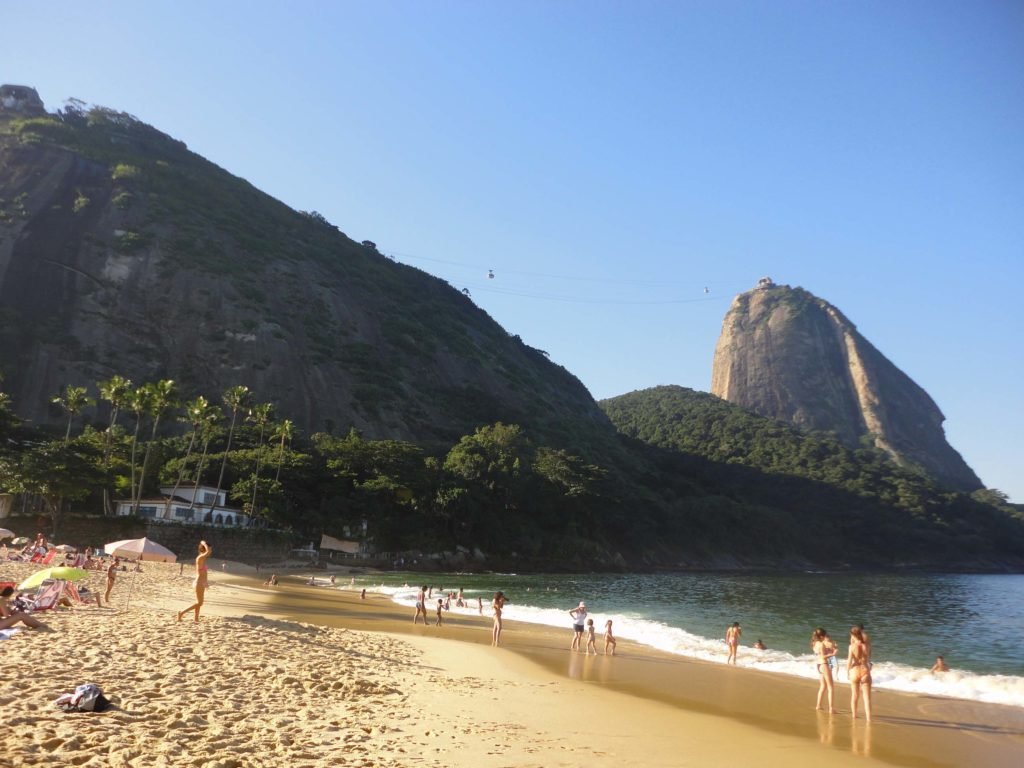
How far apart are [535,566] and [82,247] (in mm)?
80267

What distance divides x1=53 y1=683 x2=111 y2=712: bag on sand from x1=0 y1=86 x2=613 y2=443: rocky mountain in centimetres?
7857

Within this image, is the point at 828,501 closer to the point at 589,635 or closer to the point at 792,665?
the point at 792,665

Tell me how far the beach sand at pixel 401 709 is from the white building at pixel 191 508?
135ft

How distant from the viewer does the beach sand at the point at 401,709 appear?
23.9 feet

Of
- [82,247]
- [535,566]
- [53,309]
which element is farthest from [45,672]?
[82,247]

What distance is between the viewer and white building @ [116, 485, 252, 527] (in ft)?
179

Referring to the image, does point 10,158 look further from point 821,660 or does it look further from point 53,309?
point 821,660

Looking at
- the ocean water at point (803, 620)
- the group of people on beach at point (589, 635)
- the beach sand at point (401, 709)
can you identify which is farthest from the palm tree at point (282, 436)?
the group of people on beach at point (589, 635)

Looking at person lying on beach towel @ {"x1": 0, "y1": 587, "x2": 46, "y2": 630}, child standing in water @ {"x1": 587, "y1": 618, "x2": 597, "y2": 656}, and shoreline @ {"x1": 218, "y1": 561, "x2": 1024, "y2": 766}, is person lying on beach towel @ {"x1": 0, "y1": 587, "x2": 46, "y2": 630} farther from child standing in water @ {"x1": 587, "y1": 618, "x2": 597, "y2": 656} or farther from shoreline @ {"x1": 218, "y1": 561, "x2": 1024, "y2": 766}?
child standing in water @ {"x1": 587, "y1": 618, "x2": 597, "y2": 656}

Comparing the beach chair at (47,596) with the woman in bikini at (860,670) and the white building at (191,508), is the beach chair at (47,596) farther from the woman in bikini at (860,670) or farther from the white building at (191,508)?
the white building at (191,508)

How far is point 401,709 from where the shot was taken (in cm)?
989

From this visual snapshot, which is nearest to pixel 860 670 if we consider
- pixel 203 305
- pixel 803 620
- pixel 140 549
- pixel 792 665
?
pixel 792 665

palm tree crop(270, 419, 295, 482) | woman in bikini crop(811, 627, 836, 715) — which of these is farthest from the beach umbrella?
palm tree crop(270, 419, 295, 482)

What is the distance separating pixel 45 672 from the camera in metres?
9.12
